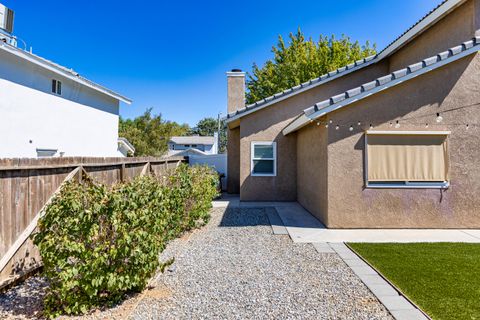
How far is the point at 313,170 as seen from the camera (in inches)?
423

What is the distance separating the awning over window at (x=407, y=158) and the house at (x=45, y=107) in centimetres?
1416

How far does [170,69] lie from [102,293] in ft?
86.1

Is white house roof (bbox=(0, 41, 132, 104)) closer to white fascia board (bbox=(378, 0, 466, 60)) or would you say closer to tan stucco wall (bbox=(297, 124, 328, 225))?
tan stucco wall (bbox=(297, 124, 328, 225))

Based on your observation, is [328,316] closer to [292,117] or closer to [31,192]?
[31,192]

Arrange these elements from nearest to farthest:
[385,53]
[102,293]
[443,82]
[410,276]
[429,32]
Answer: [102,293] → [410,276] → [443,82] → [429,32] → [385,53]

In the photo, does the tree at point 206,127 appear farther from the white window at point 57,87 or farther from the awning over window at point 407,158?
the awning over window at point 407,158

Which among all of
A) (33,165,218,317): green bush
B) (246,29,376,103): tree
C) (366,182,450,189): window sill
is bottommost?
(33,165,218,317): green bush

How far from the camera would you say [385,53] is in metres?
13.6

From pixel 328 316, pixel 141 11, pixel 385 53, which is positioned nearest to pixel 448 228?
pixel 328 316

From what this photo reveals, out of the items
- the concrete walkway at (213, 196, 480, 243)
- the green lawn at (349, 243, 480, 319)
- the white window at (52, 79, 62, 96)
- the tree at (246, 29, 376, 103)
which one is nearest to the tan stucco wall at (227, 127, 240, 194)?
the concrete walkway at (213, 196, 480, 243)

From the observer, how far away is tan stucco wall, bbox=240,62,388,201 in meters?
14.2

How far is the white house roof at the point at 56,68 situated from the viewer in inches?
468

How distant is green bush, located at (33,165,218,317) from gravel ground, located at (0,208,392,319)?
345 millimetres

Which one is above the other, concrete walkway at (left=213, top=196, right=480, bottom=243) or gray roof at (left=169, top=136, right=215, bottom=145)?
gray roof at (left=169, top=136, right=215, bottom=145)
